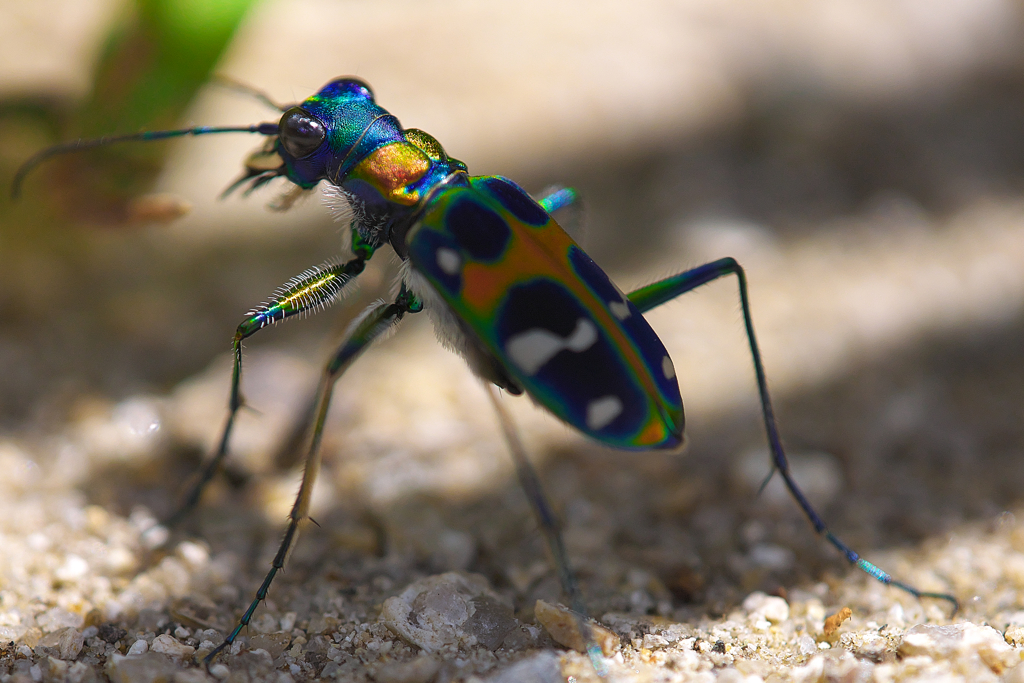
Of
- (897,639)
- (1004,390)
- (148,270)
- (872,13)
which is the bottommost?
(897,639)

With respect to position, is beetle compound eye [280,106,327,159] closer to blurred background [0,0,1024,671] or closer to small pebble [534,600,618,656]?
→ blurred background [0,0,1024,671]

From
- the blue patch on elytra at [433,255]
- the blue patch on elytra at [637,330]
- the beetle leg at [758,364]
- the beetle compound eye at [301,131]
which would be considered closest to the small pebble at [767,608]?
the beetle leg at [758,364]

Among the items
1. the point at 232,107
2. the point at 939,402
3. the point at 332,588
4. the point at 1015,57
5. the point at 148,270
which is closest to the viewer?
the point at 332,588

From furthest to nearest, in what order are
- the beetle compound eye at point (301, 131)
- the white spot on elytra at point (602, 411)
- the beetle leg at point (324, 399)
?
the beetle compound eye at point (301, 131) < the beetle leg at point (324, 399) < the white spot on elytra at point (602, 411)

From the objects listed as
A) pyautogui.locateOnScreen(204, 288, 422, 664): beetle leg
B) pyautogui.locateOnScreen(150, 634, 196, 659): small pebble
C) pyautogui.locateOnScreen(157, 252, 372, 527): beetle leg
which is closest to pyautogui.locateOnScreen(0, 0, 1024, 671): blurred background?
pyautogui.locateOnScreen(157, 252, 372, 527): beetle leg

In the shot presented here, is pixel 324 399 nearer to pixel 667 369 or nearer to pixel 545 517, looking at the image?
pixel 545 517

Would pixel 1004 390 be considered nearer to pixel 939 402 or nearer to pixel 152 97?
pixel 939 402

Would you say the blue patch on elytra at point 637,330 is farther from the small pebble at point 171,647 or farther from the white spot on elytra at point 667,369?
the small pebble at point 171,647

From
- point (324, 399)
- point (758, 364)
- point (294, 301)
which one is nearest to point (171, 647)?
point (324, 399)

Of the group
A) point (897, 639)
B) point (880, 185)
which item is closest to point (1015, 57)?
point (880, 185)
